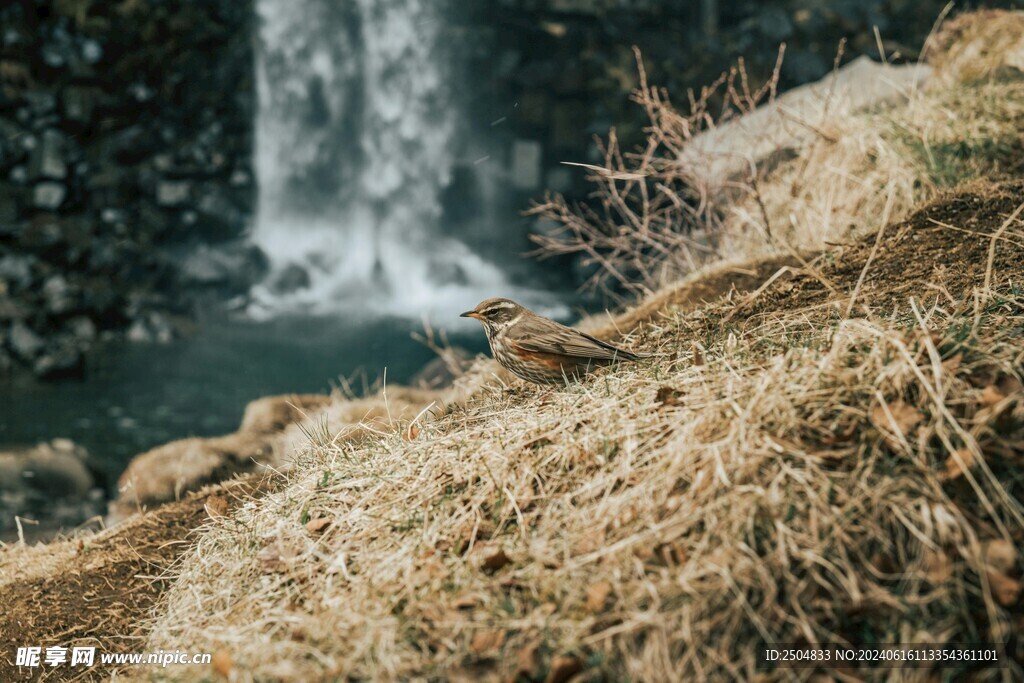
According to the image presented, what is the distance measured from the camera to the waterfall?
16.9m

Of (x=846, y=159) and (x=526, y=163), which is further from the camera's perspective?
(x=526, y=163)

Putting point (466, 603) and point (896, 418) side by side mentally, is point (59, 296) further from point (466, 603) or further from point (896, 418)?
point (896, 418)

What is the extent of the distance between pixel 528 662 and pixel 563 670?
9 centimetres

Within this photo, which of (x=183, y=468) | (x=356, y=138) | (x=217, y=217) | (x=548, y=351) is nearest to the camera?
(x=548, y=351)

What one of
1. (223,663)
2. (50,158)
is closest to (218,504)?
(223,663)

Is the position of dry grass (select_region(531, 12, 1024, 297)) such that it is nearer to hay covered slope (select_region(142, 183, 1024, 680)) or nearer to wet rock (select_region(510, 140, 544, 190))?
hay covered slope (select_region(142, 183, 1024, 680))

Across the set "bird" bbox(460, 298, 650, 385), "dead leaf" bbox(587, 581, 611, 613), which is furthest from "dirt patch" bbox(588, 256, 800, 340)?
"dead leaf" bbox(587, 581, 611, 613)

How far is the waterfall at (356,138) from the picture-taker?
55.4 feet

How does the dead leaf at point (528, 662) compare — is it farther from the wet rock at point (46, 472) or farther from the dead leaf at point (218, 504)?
the wet rock at point (46, 472)

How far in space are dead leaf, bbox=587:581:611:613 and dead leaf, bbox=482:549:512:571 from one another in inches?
11.2

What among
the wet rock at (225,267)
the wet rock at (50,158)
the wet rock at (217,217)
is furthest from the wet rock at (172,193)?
the wet rock at (50,158)

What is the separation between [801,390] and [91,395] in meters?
11.5

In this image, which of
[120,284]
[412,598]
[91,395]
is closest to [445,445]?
[412,598]

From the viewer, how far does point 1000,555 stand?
196 cm
